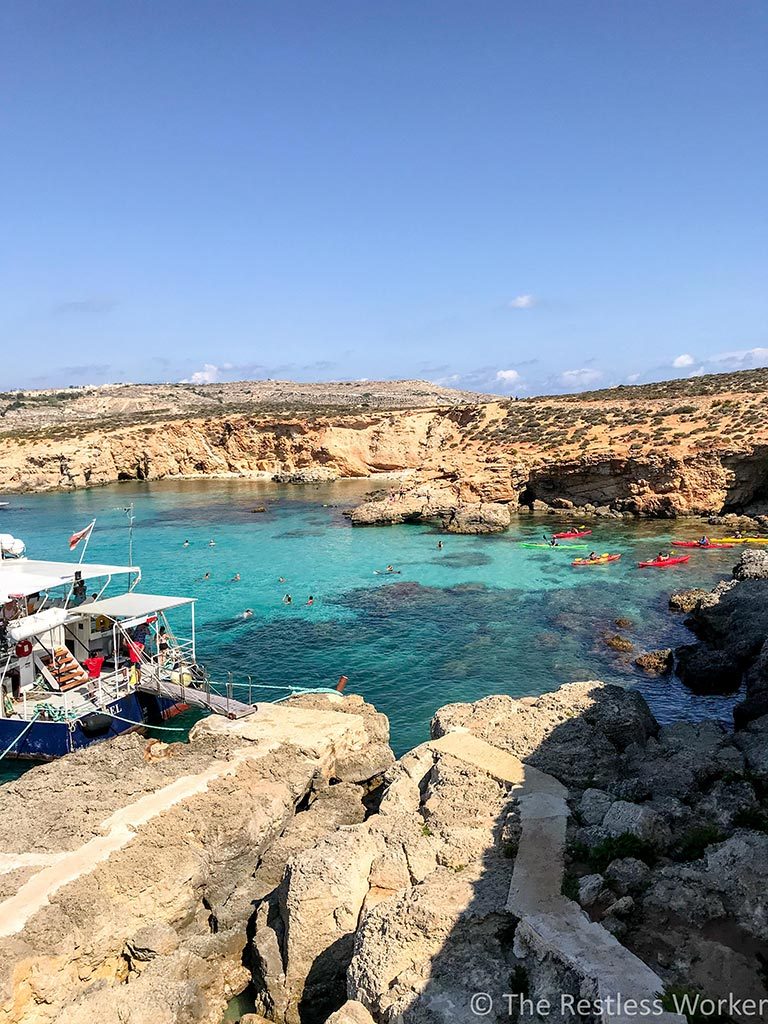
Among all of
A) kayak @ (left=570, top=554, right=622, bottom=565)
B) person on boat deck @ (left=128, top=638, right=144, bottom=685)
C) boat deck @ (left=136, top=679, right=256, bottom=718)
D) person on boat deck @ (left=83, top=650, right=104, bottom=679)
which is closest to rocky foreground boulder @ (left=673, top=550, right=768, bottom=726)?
kayak @ (left=570, top=554, right=622, bottom=565)

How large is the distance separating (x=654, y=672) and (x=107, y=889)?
17287 millimetres

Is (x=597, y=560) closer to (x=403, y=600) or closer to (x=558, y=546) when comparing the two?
(x=558, y=546)

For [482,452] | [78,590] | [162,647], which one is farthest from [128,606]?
[482,452]

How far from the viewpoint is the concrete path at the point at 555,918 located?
6.46 meters

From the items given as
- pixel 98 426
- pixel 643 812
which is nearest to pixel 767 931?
pixel 643 812

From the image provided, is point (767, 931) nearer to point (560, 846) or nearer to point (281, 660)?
point (560, 846)

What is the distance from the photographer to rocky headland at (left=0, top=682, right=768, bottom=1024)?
24.0ft

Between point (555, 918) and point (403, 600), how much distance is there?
73.6 feet

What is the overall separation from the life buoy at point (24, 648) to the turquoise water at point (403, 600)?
605cm

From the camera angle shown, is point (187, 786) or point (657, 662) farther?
point (657, 662)

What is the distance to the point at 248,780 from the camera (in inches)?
502

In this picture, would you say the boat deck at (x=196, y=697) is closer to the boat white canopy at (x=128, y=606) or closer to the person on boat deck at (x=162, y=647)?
the person on boat deck at (x=162, y=647)

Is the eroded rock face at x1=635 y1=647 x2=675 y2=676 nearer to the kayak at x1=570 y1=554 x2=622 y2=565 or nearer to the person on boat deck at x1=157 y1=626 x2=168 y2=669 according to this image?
the kayak at x1=570 y1=554 x2=622 y2=565

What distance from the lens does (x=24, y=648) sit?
17.4 meters
